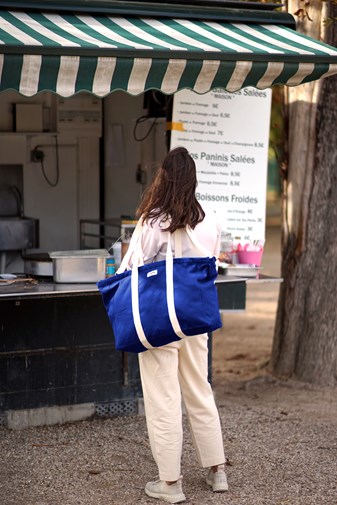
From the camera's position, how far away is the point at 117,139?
313 inches

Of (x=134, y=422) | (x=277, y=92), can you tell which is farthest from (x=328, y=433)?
(x=277, y=92)

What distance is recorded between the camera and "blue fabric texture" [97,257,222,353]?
Answer: 450cm

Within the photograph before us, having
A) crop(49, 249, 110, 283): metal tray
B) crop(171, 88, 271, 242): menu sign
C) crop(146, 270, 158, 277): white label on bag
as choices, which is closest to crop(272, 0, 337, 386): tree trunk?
crop(171, 88, 271, 242): menu sign

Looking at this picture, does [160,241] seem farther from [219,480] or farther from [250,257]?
[250,257]

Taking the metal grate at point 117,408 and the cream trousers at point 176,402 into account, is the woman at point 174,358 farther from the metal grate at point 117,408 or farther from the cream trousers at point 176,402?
the metal grate at point 117,408

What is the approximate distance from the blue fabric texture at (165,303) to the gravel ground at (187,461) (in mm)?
897

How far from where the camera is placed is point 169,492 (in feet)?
15.8

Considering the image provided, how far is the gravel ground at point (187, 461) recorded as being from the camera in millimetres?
4965

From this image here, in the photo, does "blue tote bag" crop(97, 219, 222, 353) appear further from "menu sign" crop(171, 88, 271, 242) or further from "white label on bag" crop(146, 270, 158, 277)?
"menu sign" crop(171, 88, 271, 242)

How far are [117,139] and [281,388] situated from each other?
7.73 feet

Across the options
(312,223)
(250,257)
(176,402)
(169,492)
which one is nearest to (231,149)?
(250,257)

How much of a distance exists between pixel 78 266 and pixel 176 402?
1527mm

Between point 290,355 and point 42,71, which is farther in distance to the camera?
point 290,355

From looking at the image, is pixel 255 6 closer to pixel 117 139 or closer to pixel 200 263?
pixel 117 139
